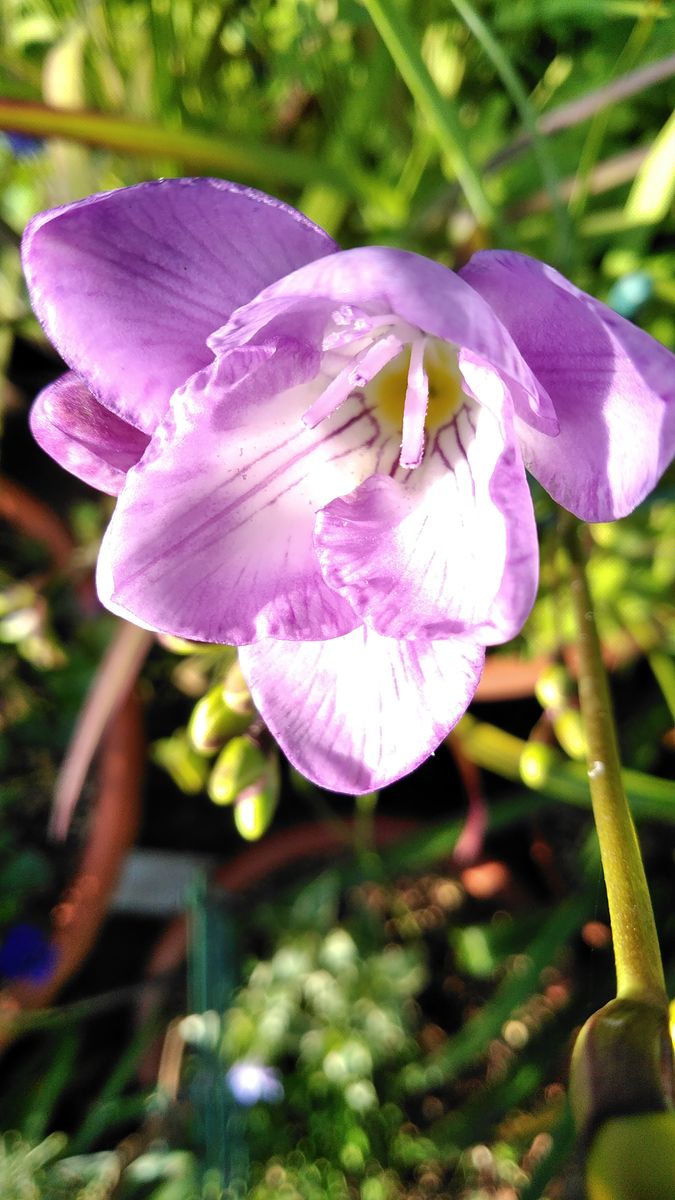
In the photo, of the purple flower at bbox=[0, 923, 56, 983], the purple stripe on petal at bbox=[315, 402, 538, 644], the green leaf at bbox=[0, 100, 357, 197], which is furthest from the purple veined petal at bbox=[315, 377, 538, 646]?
the purple flower at bbox=[0, 923, 56, 983]

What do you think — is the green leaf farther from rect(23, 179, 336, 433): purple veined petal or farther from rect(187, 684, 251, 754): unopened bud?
rect(187, 684, 251, 754): unopened bud

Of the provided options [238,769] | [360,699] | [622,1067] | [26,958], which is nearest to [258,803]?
[238,769]

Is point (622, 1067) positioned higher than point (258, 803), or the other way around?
point (622, 1067)

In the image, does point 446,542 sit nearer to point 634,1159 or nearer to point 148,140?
point 634,1159

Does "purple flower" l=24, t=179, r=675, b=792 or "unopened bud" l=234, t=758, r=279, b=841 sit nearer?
"purple flower" l=24, t=179, r=675, b=792

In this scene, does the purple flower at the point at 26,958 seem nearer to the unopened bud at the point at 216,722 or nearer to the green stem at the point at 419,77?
the unopened bud at the point at 216,722

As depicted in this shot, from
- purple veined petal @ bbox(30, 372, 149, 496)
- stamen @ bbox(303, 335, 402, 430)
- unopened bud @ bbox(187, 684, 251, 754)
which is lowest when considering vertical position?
unopened bud @ bbox(187, 684, 251, 754)
